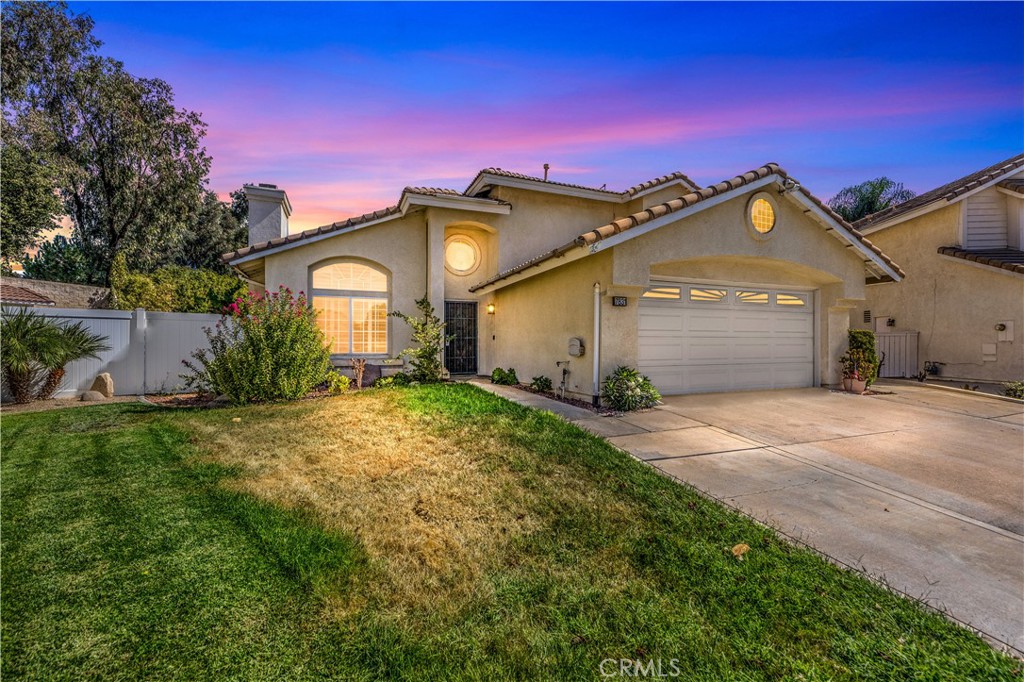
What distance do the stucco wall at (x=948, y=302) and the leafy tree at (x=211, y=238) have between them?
36634mm

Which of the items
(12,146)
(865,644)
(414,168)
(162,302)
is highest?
(12,146)

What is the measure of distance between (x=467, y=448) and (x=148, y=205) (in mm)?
26083

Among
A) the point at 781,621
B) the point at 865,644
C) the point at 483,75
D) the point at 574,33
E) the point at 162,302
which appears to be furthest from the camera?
the point at 162,302

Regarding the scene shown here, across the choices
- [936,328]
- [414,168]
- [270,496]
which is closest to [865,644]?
[270,496]

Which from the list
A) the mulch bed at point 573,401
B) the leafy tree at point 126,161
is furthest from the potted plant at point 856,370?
the leafy tree at point 126,161

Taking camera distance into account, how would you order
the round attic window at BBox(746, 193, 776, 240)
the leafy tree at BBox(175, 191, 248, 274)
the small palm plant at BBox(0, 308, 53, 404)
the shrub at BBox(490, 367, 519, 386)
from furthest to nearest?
the leafy tree at BBox(175, 191, 248, 274), the shrub at BBox(490, 367, 519, 386), the round attic window at BBox(746, 193, 776, 240), the small palm plant at BBox(0, 308, 53, 404)

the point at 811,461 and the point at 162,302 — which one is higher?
the point at 162,302

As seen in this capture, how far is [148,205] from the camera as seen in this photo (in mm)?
22875

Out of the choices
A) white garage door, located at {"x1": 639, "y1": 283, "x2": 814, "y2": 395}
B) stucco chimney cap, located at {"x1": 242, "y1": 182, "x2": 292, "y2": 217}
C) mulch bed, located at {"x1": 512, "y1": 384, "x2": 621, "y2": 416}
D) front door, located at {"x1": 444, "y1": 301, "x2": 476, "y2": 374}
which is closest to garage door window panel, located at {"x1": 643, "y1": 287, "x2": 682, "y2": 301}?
white garage door, located at {"x1": 639, "y1": 283, "x2": 814, "y2": 395}

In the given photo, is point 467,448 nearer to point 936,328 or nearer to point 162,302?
point 936,328

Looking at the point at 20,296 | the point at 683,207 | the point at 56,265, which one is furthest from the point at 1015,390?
the point at 56,265

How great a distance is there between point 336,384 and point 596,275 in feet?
20.1

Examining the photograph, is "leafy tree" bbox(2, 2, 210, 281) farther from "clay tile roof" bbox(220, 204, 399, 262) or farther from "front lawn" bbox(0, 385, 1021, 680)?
"front lawn" bbox(0, 385, 1021, 680)

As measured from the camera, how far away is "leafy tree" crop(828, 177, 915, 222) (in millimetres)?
27344
